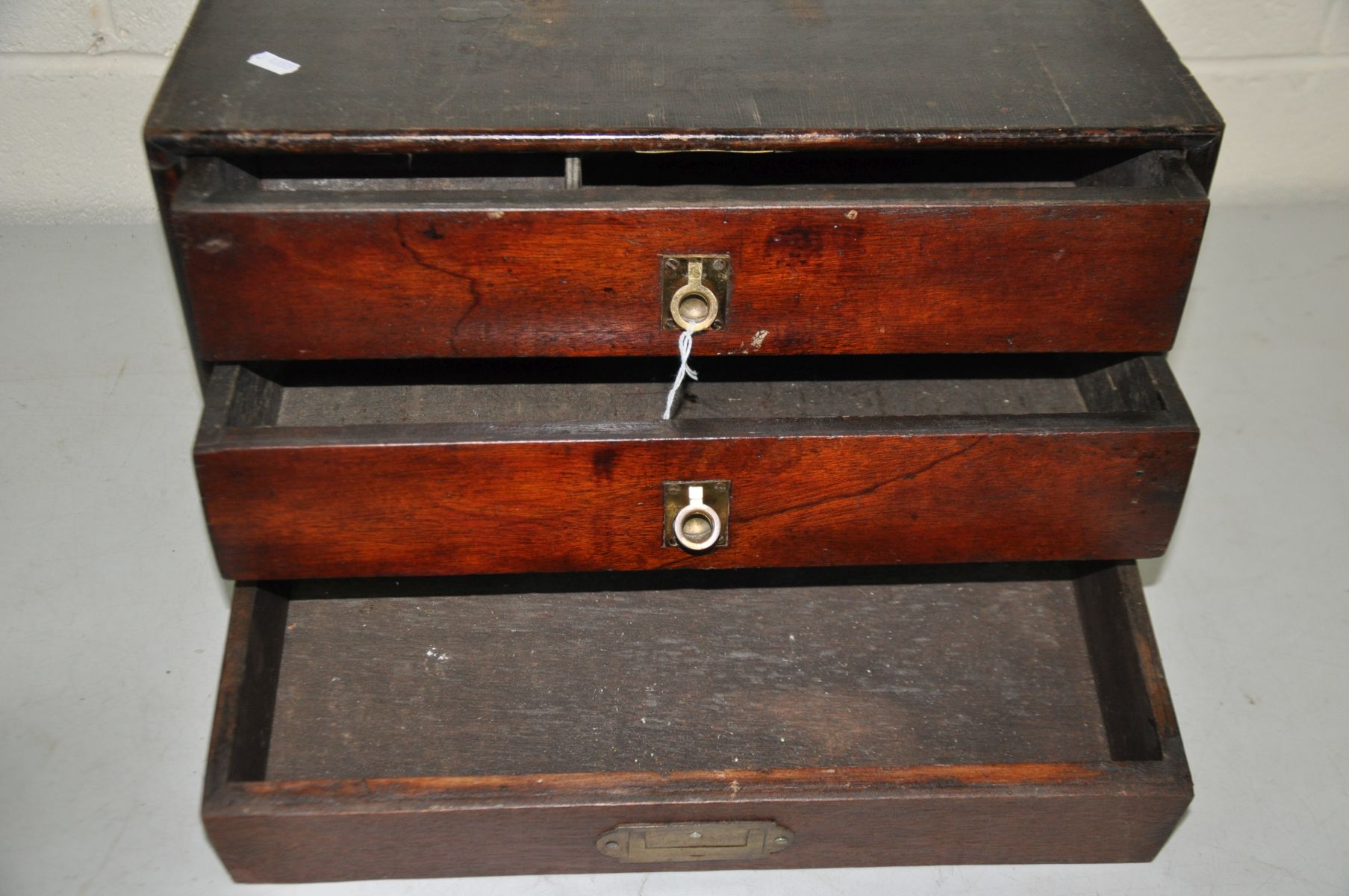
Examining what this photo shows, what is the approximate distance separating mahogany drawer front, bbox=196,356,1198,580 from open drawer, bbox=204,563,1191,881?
0.18 m

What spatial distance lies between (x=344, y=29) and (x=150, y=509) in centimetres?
65

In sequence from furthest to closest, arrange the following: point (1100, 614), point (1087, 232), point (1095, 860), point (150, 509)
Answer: point (150, 509) → point (1100, 614) → point (1095, 860) → point (1087, 232)

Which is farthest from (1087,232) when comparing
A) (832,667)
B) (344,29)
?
(344,29)

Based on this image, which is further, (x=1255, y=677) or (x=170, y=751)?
(x=1255, y=677)

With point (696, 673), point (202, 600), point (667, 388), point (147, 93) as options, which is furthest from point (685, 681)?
point (147, 93)

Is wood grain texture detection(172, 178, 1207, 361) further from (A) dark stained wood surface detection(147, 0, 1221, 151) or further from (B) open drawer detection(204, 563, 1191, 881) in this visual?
(B) open drawer detection(204, 563, 1191, 881)

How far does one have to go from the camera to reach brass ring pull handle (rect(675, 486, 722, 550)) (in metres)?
1.25

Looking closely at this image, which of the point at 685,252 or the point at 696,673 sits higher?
the point at 685,252

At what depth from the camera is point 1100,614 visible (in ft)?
4.83

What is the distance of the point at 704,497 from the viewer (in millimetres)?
1259

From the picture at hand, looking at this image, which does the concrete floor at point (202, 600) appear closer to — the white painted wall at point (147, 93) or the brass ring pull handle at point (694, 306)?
the white painted wall at point (147, 93)

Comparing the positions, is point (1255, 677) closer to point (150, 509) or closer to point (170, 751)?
point (170, 751)

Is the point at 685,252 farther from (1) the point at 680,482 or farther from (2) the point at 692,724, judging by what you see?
(2) the point at 692,724

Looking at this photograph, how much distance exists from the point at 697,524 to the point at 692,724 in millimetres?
250
